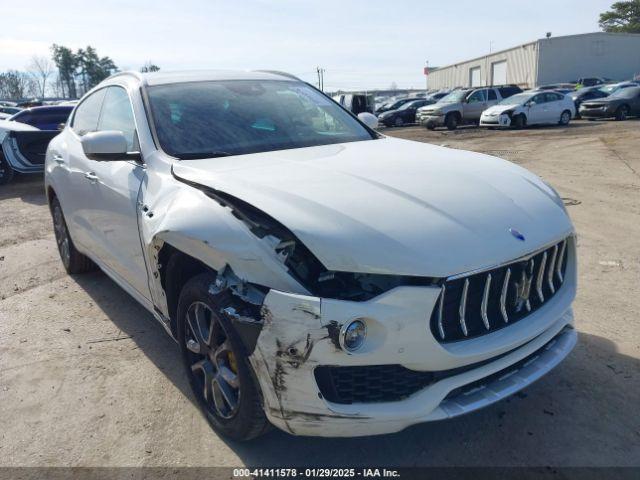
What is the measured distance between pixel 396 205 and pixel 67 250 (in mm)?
3902

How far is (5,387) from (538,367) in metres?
3.08

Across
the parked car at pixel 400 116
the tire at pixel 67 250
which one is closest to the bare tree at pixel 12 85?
the parked car at pixel 400 116

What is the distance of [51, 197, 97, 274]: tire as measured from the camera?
5.12 metres

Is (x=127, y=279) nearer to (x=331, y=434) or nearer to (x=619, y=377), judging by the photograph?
(x=331, y=434)

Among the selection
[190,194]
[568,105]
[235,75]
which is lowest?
[568,105]

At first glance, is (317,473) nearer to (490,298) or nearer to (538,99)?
(490,298)

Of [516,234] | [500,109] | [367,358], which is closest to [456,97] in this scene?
[500,109]

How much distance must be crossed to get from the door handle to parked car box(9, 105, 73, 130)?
944 centimetres

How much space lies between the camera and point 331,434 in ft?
7.33

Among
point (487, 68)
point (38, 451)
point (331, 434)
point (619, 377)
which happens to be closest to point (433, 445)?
point (331, 434)

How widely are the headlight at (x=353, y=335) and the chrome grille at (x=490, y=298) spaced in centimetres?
30

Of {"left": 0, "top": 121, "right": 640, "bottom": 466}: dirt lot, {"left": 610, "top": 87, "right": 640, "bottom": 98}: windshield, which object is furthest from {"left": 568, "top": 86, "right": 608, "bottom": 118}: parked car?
{"left": 0, "top": 121, "right": 640, "bottom": 466}: dirt lot

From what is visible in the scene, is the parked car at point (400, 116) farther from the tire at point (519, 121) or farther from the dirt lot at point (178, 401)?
the dirt lot at point (178, 401)

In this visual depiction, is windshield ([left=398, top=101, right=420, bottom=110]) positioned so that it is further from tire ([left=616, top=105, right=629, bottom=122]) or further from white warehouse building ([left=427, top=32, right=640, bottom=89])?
white warehouse building ([left=427, top=32, right=640, bottom=89])
